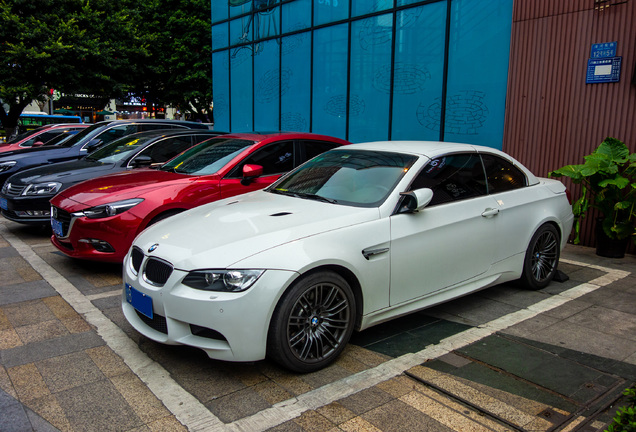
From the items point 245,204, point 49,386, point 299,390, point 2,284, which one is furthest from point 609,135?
point 2,284

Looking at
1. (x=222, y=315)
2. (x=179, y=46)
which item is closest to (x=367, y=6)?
(x=222, y=315)

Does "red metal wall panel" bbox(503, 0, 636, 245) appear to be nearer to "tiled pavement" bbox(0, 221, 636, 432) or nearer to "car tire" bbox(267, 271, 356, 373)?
"tiled pavement" bbox(0, 221, 636, 432)

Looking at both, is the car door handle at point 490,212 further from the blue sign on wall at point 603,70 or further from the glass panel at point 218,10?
the glass panel at point 218,10

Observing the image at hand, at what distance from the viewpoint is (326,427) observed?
2.89 meters

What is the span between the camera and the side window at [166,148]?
810 centimetres

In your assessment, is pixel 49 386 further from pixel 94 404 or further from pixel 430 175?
pixel 430 175

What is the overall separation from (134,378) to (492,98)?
7.17 m

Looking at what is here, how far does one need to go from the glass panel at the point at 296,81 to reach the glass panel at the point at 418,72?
304 centimetres

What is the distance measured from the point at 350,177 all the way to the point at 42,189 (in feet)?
17.8

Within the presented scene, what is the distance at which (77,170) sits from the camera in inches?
311

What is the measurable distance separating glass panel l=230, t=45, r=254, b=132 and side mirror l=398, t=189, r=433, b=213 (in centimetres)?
1154

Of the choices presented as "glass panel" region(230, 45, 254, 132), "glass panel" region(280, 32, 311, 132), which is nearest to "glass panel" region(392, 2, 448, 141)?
"glass panel" region(280, 32, 311, 132)

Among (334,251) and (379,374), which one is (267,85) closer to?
(334,251)

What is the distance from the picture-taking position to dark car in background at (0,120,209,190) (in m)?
10.3
